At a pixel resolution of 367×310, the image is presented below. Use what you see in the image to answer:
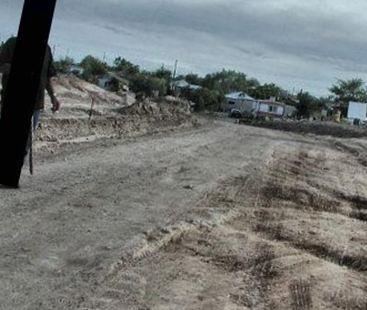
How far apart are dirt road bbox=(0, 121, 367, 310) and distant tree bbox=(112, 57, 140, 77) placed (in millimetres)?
94242

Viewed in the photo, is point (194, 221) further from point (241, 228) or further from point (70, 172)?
point (70, 172)

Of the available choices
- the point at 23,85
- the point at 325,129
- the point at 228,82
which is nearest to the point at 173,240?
the point at 23,85

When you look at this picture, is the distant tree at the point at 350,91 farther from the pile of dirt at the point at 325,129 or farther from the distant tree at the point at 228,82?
the pile of dirt at the point at 325,129

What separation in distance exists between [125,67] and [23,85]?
10926 cm

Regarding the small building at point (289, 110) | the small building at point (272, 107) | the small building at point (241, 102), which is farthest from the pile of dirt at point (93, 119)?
the small building at point (289, 110)

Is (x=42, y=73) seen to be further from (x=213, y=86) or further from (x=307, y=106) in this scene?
(x=213, y=86)

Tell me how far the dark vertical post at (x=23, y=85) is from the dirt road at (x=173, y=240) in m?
0.42

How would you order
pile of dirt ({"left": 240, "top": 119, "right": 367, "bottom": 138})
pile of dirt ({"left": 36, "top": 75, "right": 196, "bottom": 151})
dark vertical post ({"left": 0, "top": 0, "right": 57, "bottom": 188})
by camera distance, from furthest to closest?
pile of dirt ({"left": 240, "top": 119, "right": 367, "bottom": 138}), pile of dirt ({"left": 36, "top": 75, "right": 196, "bottom": 151}), dark vertical post ({"left": 0, "top": 0, "right": 57, "bottom": 188})

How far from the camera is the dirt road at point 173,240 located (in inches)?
231

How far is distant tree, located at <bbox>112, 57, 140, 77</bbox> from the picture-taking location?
10913cm

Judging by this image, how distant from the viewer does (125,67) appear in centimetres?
11700

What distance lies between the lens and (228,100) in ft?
399

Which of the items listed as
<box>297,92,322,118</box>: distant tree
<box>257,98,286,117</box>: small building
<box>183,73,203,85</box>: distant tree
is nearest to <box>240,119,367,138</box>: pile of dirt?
<box>297,92,322,118</box>: distant tree

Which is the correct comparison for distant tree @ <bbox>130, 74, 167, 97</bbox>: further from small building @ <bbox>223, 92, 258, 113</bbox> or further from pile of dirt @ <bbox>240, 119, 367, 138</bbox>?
small building @ <bbox>223, 92, 258, 113</bbox>
